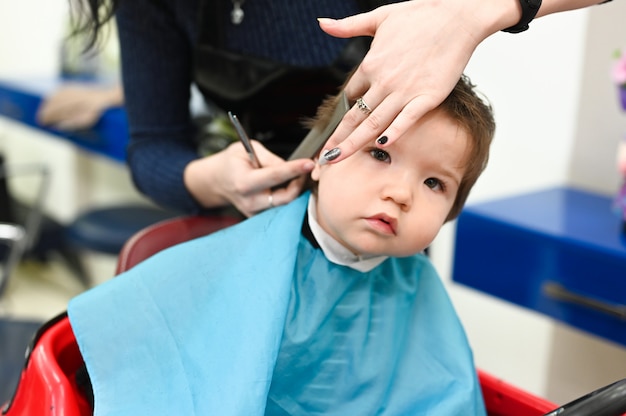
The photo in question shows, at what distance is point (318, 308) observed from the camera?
87 cm

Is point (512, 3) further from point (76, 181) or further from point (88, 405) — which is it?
point (76, 181)

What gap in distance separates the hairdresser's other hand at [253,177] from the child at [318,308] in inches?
1.0

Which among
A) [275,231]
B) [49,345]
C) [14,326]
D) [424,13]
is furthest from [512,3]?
[14,326]

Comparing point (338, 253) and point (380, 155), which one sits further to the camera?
point (338, 253)

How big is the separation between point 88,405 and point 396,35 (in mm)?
503

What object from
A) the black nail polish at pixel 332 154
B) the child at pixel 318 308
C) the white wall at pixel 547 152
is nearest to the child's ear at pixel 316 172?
the child at pixel 318 308

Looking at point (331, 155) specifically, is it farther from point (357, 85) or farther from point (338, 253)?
point (338, 253)

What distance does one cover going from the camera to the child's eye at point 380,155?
0.78 metres

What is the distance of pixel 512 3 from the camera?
69 centimetres

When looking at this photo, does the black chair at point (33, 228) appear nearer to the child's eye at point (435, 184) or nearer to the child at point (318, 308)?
the child at point (318, 308)

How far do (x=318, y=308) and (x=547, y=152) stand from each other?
3.37 feet

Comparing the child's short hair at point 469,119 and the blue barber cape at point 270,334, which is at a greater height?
the child's short hair at point 469,119

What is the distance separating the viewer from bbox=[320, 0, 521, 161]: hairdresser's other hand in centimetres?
67

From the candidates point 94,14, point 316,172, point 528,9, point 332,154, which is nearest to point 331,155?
point 332,154
